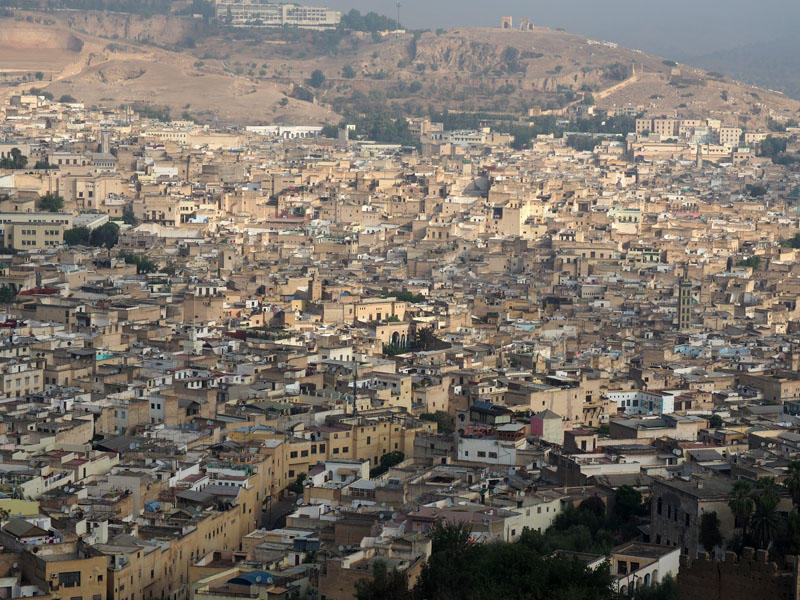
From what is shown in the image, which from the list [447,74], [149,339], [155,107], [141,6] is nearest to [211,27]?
[141,6]

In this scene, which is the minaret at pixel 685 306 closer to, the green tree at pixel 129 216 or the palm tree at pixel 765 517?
the green tree at pixel 129 216

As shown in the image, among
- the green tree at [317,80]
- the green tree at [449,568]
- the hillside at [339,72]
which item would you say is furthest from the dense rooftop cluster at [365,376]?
the green tree at [317,80]

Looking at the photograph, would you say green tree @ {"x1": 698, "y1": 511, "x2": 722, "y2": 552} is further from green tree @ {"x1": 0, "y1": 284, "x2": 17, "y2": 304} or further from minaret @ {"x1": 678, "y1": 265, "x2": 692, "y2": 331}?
green tree @ {"x1": 0, "y1": 284, "x2": 17, "y2": 304}

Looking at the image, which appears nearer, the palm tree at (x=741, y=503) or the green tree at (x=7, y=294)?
the palm tree at (x=741, y=503)

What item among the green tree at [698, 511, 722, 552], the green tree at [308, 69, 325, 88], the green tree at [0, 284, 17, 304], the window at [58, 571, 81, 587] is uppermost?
the green tree at [308, 69, 325, 88]

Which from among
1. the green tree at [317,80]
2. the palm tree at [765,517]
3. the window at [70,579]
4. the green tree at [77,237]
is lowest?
the window at [70,579]

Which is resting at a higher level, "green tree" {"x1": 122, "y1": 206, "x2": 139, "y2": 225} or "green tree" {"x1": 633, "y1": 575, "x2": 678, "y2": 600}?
"green tree" {"x1": 122, "y1": 206, "x2": 139, "y2": 225}

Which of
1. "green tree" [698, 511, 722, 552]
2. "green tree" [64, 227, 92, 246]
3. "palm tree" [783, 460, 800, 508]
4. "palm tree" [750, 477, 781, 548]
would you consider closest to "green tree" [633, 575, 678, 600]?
"green tree" [698, 511, 722, 552]
